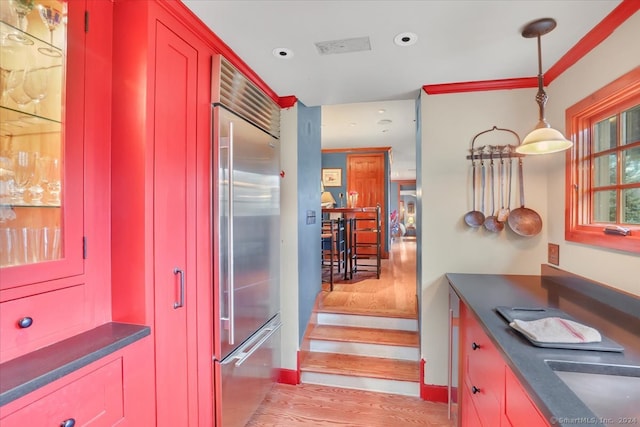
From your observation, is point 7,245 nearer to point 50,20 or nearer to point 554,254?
point 50,20

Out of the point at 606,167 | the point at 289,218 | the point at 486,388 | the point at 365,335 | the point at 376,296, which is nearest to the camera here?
the point at 486,388

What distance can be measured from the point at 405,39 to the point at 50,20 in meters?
1.53

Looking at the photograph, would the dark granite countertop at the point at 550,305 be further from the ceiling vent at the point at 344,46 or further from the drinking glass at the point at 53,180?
the drinking glass at the point at 53,180

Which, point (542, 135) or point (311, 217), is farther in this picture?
point (311, 217)

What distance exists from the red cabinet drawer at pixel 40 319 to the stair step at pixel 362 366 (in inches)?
74.1

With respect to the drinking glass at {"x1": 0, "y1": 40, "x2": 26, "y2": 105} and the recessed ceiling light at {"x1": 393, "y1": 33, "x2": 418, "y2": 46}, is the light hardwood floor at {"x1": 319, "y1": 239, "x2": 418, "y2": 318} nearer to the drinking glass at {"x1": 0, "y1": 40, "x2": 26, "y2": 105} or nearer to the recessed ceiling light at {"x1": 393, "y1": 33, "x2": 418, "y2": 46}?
the recessed ceiling light at {"x1": 393, "y1": 33, "x2": 418, "y2": 46}

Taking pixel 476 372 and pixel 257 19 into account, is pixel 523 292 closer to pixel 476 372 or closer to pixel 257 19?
pixel 476 372

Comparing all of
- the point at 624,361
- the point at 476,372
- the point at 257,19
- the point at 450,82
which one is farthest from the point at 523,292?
the point at 257,19

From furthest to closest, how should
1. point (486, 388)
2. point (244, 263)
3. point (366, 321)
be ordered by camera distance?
point (366, 321) → point (244, 263) → point (486, 388)

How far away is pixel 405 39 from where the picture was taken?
160cm

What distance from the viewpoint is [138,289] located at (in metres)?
1.21

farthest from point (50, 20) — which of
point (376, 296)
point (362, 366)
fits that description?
point (376, 296)

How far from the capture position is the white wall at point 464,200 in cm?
204

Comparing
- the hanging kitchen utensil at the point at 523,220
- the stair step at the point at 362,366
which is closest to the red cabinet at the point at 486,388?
A: the stair step at the point at 362,366
